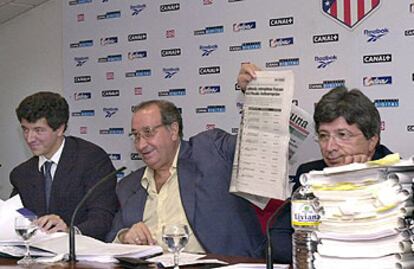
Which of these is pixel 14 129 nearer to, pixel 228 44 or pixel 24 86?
pixel 24 86

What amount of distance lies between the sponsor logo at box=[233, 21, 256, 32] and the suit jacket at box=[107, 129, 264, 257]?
6.19ft

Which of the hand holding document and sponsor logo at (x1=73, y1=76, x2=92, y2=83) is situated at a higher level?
sponsor logo at (x1=73, y1=76, x2=92, y2=83)

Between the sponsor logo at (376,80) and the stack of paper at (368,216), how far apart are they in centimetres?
278

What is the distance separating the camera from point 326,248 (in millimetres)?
1413

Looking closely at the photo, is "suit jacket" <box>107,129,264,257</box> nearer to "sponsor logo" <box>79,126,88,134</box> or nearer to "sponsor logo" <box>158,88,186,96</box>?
"sponsor logo" <box>158,88,186,96</box>

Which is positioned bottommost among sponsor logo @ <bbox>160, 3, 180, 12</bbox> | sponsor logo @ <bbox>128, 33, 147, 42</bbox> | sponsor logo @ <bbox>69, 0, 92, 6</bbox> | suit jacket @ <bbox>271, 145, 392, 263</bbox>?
suit jacket @ <bbox>271, 145, 392, 263</bbox>

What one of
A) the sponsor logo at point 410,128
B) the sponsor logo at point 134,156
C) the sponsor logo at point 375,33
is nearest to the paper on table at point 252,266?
the sponsor logo at point 410,128

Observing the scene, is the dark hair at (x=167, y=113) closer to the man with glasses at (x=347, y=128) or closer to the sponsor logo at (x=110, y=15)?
the man with glasses at (x=347, y=128)

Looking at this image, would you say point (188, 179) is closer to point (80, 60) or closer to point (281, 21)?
point (281, 21)

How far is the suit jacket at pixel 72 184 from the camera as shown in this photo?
3.10 m

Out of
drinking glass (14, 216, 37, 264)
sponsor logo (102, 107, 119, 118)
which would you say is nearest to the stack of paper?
drinking glass (14, 216, 37, 264)

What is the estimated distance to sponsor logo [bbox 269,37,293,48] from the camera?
451 centimetres

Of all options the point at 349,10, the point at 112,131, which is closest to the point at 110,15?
the point at 112,131

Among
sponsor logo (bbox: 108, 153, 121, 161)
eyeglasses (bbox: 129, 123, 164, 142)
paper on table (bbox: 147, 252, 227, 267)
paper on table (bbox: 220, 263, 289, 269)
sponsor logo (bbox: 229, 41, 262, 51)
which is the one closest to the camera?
paper on table (bbox: 220, 263, 289, 269)
